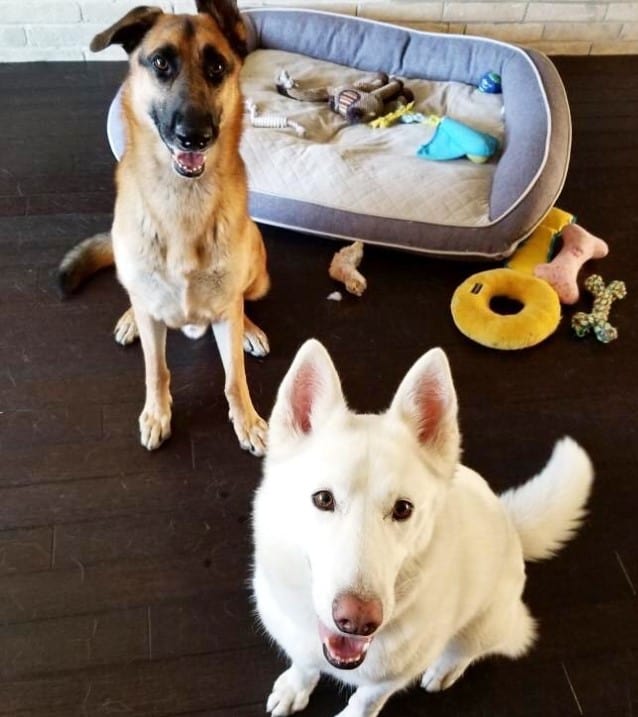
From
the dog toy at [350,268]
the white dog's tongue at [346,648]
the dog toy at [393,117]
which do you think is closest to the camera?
the white dog's tongue at [346,648]

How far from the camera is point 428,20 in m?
3.77

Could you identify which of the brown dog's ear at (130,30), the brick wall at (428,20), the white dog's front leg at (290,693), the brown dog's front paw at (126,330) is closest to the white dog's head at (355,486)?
the white dog's front leg at (290,693)

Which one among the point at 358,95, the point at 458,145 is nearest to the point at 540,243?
the point at 458,145

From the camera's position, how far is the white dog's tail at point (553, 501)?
1.58m

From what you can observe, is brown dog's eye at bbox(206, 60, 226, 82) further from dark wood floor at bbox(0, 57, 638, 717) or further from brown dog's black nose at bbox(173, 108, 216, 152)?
dark wood floor at bbox(0, 57, 638, 717)

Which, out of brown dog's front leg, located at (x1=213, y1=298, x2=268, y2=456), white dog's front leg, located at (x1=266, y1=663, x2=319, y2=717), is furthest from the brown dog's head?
white dog's front leg, located at (x1=266, y1=663, x2=319, y2=717)

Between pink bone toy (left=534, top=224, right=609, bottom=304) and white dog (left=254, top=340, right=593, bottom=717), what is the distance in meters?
1.30

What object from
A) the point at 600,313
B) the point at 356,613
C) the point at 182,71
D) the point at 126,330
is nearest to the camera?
the point at 356,613

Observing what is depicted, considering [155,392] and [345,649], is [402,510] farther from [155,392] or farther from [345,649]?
[155,392]

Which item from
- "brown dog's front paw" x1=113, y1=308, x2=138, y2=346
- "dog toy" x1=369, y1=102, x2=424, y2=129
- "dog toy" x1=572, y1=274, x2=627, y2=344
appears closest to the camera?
"brown dog's front paw" x1=113, y1=308, x2=138, y2=346

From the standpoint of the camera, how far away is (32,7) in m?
3.48

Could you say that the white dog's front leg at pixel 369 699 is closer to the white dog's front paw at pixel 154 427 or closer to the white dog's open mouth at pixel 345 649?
the white dog's open mouth at pixel 345 649

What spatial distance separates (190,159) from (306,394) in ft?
2.72

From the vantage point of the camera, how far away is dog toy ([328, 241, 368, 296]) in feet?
8.51
